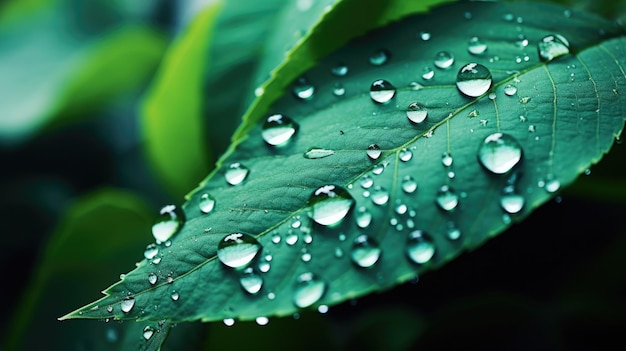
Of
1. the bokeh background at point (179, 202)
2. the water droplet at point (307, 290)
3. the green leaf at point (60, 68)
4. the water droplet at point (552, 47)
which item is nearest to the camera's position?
the water droplet at point (307, 290)

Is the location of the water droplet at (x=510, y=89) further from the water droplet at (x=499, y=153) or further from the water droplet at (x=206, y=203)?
the water droplet at (x=206, y=203)

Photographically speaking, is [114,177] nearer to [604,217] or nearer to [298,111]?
[298,111]

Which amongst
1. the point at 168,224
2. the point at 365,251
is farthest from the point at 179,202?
the point at 365,251

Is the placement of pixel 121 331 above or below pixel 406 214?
below

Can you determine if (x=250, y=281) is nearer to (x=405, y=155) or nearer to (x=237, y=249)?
(x=237, y=249)

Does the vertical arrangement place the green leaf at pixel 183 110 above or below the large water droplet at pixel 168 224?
below

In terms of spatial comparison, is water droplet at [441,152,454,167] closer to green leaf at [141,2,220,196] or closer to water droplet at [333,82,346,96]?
water droplet at [333,82,346,96]

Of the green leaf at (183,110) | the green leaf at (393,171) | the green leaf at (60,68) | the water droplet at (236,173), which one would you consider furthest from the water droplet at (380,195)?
the green leaf at (60,68)

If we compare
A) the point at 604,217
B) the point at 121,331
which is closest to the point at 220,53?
the point at 121,331
